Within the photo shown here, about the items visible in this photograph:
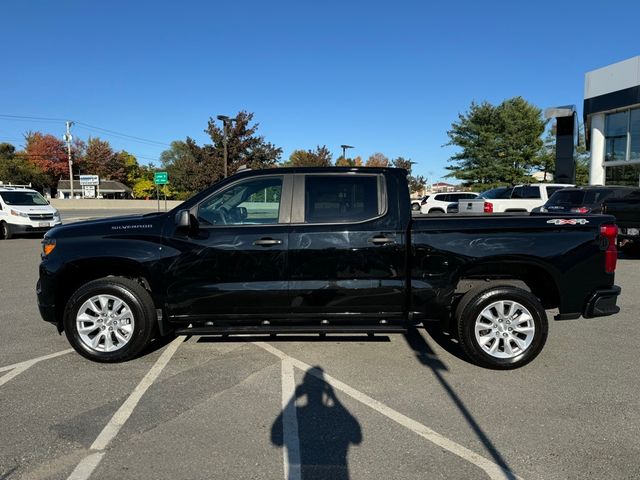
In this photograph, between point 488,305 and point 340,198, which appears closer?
point 488,305

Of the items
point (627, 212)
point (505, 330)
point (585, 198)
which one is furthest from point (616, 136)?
point (505, 330)

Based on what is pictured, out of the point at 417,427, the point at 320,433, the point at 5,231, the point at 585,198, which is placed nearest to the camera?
the point at 320,433

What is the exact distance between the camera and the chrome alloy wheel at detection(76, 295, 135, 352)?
4746 mm

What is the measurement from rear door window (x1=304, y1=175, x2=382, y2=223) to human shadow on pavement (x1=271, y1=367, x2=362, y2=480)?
1.57 metres

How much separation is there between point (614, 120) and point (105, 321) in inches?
926

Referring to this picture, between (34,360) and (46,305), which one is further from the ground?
(46,305)

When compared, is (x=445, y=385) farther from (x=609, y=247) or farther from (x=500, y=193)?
(x=500, y=193)

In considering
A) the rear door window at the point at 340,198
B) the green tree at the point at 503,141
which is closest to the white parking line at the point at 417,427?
the rear door window at the point at 340,198

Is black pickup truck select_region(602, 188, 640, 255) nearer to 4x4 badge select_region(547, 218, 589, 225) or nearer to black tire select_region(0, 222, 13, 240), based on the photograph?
4x4 badge select_region(547, 218, 589, 225)

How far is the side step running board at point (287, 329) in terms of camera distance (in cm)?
462

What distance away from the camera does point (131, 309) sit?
185 inches

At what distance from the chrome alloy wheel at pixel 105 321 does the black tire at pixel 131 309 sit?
35 mm

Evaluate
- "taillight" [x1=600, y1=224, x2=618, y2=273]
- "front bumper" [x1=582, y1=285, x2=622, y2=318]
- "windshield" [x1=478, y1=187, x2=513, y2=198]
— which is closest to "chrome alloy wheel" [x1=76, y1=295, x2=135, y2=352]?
"front bumper" [x1=582, y1=285, x2=622, y2=318]

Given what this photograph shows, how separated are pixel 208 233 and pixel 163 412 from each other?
66.1 inches
